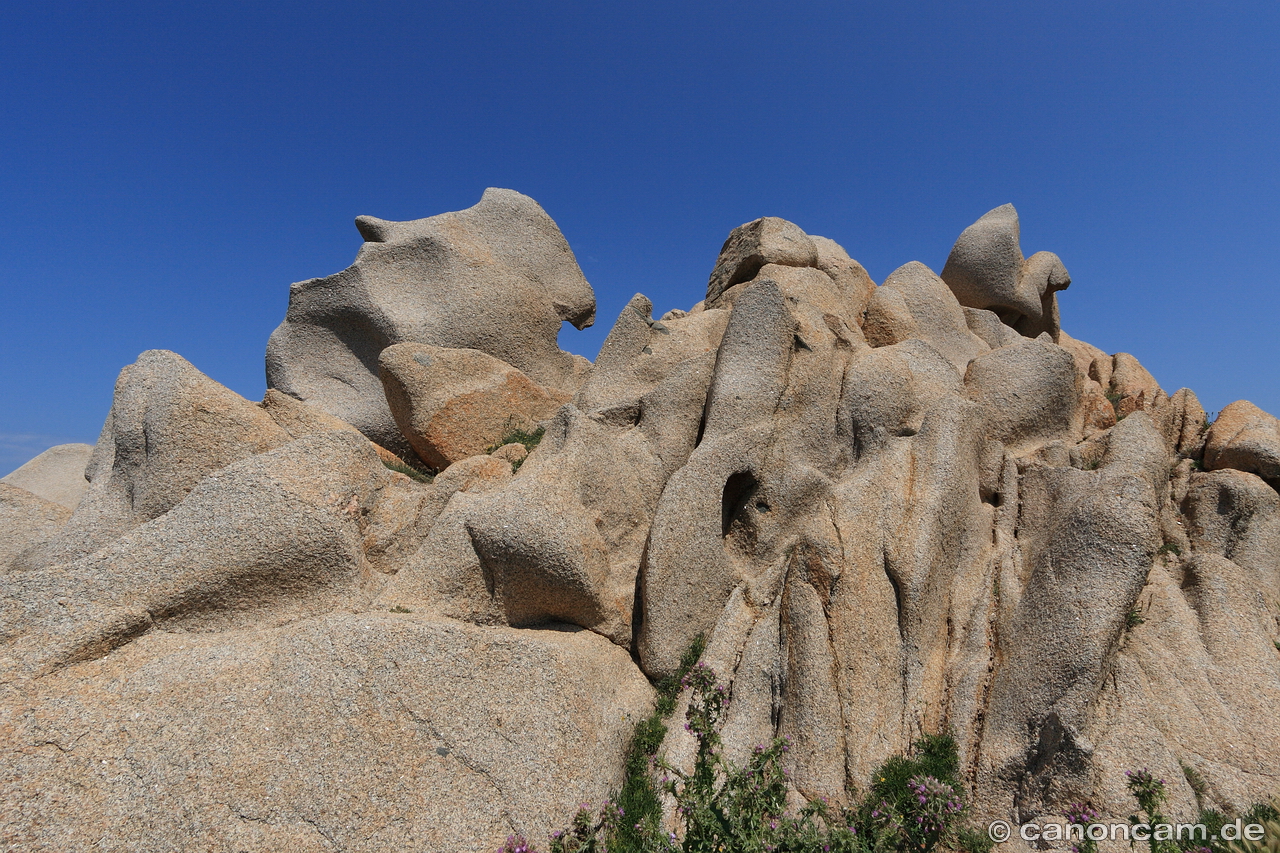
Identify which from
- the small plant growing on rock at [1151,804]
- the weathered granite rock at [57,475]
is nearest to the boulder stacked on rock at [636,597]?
the small plant growing on rock at [1151,804]

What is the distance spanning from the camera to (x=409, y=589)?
777cm

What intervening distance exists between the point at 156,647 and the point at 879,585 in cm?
821

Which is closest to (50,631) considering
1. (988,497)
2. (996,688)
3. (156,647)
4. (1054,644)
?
(156,647)

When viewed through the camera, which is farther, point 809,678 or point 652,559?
point 652,559

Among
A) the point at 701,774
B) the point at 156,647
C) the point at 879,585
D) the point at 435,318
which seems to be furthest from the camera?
the point at 435,318

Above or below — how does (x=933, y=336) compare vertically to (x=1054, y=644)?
above

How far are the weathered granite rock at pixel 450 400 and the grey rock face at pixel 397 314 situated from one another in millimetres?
1360

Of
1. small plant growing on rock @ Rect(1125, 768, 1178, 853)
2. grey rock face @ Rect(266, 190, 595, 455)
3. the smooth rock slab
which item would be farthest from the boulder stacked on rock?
grey rock face @ Rect(266, 190, 595, 455)

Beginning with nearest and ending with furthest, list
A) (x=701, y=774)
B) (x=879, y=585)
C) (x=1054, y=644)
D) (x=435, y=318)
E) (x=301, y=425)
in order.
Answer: (x=701, y=774), (x=1054, y=644), (x=879, y=585), (x=301, y=425), (x=435, y=318)

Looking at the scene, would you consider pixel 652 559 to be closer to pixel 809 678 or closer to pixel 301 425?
pixel 809 678

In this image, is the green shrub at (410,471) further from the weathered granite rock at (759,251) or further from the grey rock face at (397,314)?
the weathered granite rock at (759,251)

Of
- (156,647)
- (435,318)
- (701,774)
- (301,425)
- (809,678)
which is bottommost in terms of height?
(701,774)

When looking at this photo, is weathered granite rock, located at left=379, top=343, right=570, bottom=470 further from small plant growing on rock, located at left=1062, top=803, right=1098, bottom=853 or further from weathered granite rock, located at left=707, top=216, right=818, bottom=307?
small plant growing on rock, located at left=1062, top=803, right=1098, bottom=853

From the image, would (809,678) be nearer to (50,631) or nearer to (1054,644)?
(1054,644)
